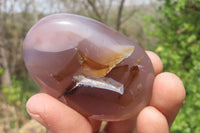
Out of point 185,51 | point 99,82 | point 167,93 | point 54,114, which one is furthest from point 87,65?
point 185,51

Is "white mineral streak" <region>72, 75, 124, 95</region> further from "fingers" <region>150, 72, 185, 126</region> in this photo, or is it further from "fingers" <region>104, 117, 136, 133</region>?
"fingers" <region>104, 117, 136, 133</region>

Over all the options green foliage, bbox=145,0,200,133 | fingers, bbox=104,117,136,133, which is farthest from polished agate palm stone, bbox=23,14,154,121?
green foliage, bbox=145,0,200,133

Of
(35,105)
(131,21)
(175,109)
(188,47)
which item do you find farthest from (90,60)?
(131,21)

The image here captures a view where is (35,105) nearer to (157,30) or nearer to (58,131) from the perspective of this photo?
(58,131)

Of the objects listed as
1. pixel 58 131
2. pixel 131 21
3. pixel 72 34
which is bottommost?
pixel 131 21

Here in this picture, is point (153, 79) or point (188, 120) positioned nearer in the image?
point (153, 79)

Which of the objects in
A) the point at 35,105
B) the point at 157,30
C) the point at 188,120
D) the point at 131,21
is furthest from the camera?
the point at 131,21

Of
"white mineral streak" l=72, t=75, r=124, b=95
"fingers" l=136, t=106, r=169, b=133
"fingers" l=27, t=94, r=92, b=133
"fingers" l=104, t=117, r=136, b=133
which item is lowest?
"fingers" l=104, t=117, r=136, b=133
